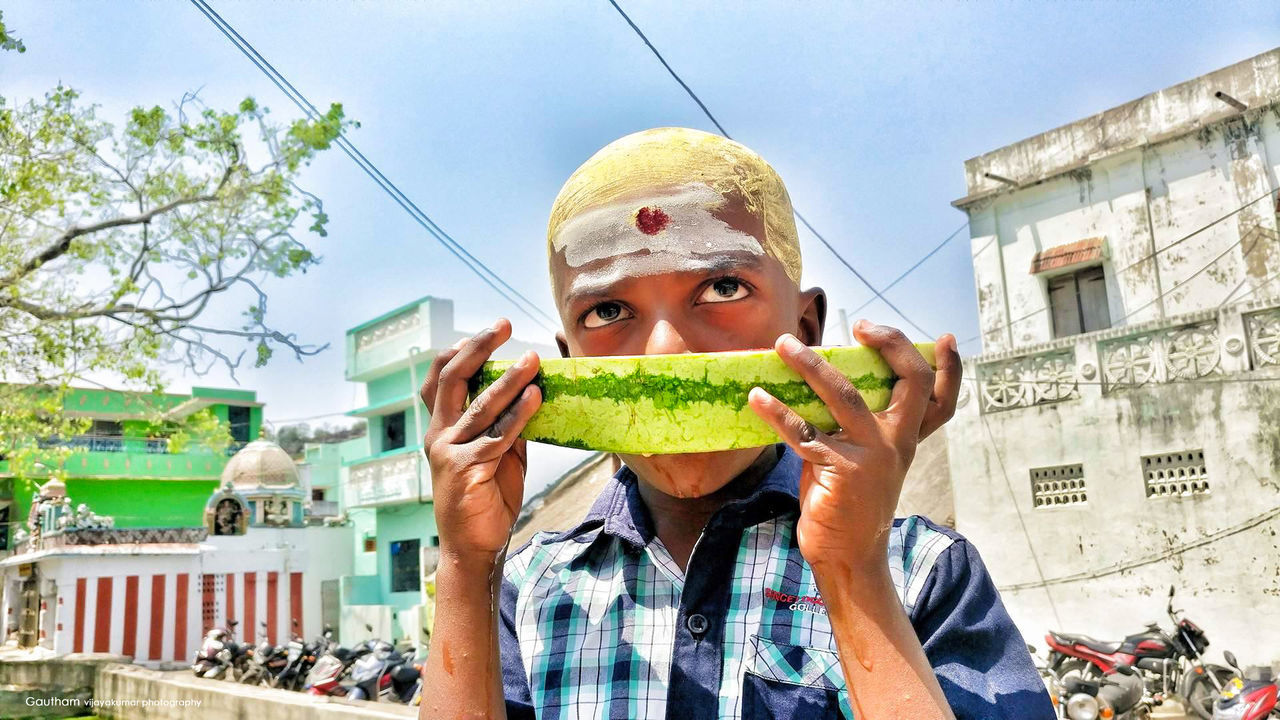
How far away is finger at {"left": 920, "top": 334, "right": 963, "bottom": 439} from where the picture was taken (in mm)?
1439

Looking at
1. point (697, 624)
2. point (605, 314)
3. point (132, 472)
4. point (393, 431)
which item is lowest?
point (697, 624)

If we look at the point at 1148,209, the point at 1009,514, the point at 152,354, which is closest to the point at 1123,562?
the point at 1009,514

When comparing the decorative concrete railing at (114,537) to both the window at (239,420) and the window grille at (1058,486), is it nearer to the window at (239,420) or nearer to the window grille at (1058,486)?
the window at (239,420)

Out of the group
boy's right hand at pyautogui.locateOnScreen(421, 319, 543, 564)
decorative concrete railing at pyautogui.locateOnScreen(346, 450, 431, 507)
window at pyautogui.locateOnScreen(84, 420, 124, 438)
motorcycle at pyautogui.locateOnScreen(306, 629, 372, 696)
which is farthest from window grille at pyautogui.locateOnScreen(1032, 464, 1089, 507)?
window at pyautogui.locateOnScreen(84, 420, 124, 438)

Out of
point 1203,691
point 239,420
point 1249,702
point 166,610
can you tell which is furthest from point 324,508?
point 1249,702

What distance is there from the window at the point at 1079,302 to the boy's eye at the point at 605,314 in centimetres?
1574

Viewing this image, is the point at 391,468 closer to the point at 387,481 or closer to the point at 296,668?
the point at 387,481

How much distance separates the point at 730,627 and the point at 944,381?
0.60m

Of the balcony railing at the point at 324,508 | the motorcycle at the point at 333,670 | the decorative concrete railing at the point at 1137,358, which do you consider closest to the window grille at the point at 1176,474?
the decorative concrete railing at the point at 1137,358

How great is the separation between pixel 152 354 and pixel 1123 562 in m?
13.6

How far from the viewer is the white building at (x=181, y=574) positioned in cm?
2169

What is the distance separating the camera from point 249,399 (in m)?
38.1

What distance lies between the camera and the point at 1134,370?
12.8 metres

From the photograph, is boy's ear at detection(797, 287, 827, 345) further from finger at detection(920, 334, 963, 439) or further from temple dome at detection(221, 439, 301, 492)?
temple dome at detection(221, 439, 301, 492)
